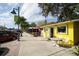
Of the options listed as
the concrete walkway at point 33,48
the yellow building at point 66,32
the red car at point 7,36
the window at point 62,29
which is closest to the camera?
the concrete walkway at point 33,48

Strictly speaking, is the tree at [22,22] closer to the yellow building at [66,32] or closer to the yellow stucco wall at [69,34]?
the yellow building at [66,32]

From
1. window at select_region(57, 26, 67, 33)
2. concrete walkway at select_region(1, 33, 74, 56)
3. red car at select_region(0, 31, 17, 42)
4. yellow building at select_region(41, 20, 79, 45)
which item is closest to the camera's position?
concrete walkway at select_region(1, 33, 74, 56)

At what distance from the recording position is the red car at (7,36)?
8.01 meters

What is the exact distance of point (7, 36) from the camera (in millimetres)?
8195

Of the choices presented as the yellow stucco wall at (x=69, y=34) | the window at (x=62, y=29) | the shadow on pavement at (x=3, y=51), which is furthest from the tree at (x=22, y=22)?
the window at (x=62, y=29)

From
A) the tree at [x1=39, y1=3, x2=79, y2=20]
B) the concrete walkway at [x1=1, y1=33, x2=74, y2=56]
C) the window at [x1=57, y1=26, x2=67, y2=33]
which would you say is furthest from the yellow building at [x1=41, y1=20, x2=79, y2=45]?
the concrete walkway at [x1=1, y1=33, x2=74, y2=56]

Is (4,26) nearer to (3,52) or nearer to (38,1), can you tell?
(3,52)

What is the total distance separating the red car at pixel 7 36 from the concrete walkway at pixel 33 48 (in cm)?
24

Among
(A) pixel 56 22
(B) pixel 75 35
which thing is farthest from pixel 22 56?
(B) pixel 75 35

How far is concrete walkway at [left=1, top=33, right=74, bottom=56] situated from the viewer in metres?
7.80

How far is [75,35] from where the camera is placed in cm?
880

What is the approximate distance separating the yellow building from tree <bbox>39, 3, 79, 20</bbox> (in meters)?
0.31

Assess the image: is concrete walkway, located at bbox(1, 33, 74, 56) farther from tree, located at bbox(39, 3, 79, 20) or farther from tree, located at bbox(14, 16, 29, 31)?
tree, located at bbox(39, 3, 79, 20)

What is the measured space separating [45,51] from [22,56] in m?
0.90
